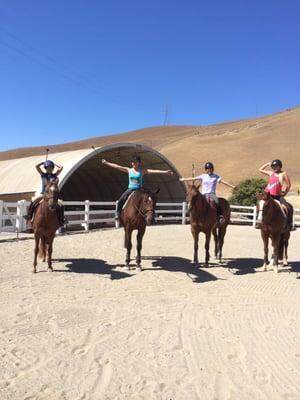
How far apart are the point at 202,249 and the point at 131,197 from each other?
190 inches

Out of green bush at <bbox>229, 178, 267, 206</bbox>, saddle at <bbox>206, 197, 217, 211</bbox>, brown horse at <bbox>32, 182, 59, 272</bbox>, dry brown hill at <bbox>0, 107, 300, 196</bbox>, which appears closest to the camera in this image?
brown horse at <bbox>32, 182, 59, 272</bbox>

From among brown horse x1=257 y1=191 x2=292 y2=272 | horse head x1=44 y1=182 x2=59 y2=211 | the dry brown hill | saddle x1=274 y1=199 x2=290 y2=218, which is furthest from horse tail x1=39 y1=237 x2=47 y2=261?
the dry brown hill

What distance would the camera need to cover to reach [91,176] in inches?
1176

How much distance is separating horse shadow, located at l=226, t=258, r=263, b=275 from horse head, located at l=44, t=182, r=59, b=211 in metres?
4.39

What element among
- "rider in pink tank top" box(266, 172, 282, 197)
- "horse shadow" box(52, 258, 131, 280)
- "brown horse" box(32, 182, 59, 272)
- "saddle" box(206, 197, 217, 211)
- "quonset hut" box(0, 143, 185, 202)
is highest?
"quonset hut" box(0, 143, 185, 202)

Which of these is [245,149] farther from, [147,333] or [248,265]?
[147,333]

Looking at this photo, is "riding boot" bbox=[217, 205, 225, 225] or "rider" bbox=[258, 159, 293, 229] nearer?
"rider" bbox=[258, 159, 293, 229]

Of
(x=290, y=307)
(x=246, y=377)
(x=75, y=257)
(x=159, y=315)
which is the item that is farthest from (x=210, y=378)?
(x=75, y=257)

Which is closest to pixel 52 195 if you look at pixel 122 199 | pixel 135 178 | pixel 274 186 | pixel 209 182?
pixel 122 199

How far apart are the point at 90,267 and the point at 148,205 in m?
2.09

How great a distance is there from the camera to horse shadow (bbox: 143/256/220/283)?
9086 mm

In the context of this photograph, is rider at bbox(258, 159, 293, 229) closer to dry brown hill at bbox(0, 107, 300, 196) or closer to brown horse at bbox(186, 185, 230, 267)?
brown horse at bbox(186, 185, 230, 267)

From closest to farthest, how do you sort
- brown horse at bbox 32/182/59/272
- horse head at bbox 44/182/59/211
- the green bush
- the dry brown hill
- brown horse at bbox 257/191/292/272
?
horse head at bbox 44/182/59/211 → brown horse at bbox 32/182/59/272 → brown horse at bbox 257/191/292/272 → the green bush → the dry brown hill

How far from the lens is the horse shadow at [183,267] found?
9086mm
